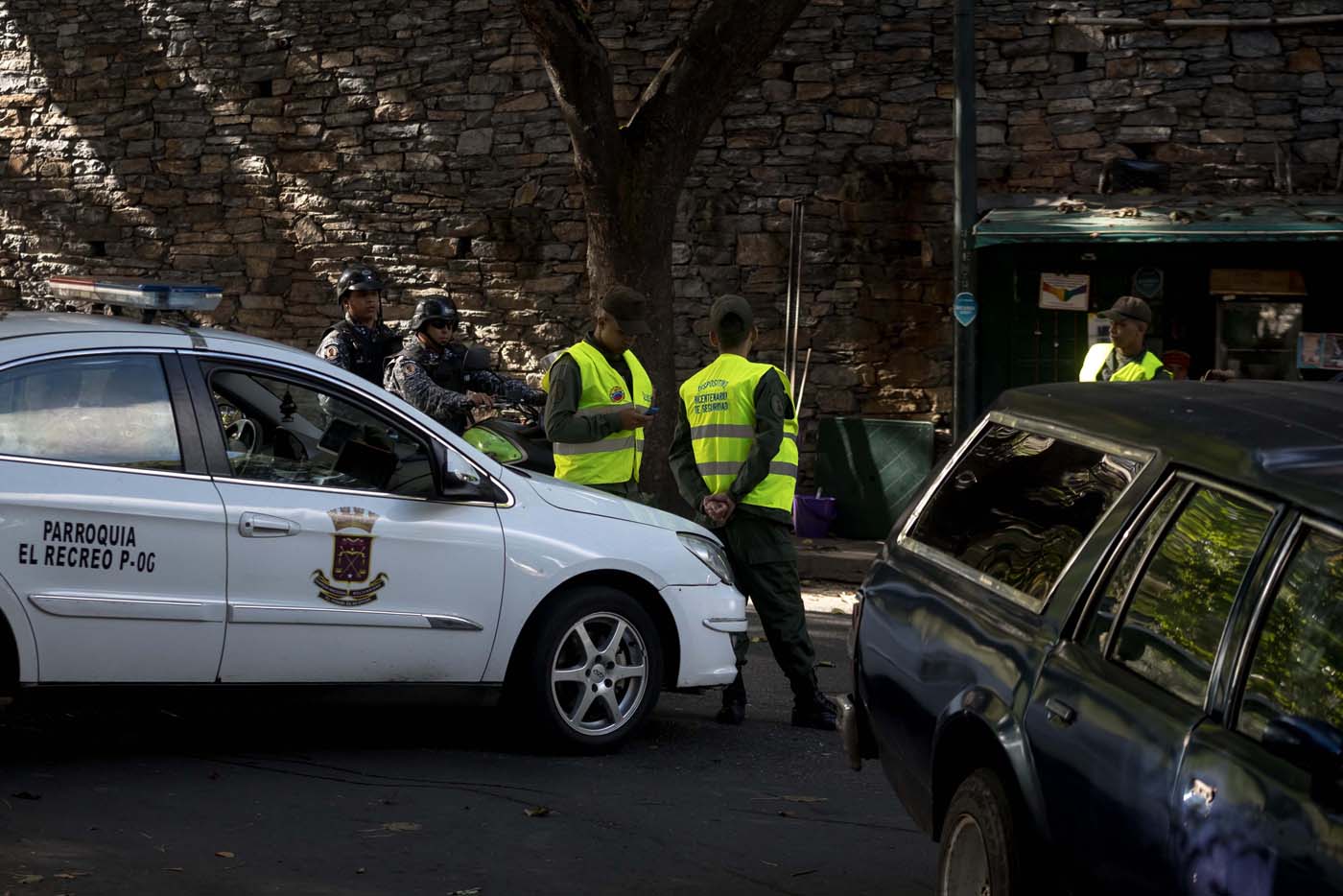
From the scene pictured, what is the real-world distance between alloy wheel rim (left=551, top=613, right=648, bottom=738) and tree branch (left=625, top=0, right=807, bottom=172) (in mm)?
6719

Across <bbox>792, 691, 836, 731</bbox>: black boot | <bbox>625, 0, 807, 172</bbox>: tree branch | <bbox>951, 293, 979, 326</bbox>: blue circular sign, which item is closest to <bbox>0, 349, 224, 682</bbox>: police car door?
<bbox>792, 691, 836, 731</bbox>: black boot

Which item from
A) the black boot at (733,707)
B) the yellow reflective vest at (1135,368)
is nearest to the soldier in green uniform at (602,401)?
the black boot at (733,707)

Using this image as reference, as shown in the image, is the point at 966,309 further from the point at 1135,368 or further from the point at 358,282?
the point at 358,282

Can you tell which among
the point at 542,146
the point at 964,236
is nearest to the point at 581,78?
the point at 964,236

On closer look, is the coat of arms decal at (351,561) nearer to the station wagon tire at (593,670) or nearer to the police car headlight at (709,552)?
the station wagon tire at (593,670)

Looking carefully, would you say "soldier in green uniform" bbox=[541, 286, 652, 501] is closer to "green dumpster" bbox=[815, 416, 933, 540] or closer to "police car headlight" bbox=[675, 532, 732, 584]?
"police car headlight" bbox=[675, 532, 732, 584]

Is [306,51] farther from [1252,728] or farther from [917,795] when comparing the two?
[1252,728]

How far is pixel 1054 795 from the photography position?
3590mm

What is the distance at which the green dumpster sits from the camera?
47.6ft

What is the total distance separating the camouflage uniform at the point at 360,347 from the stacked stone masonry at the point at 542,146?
6.34 m

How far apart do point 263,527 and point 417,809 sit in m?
1.16

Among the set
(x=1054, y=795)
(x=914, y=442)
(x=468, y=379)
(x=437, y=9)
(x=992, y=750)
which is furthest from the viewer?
(x=437, y=9)

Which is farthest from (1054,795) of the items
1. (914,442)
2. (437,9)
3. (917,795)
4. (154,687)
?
(437,9)

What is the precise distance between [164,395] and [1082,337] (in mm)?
10288
